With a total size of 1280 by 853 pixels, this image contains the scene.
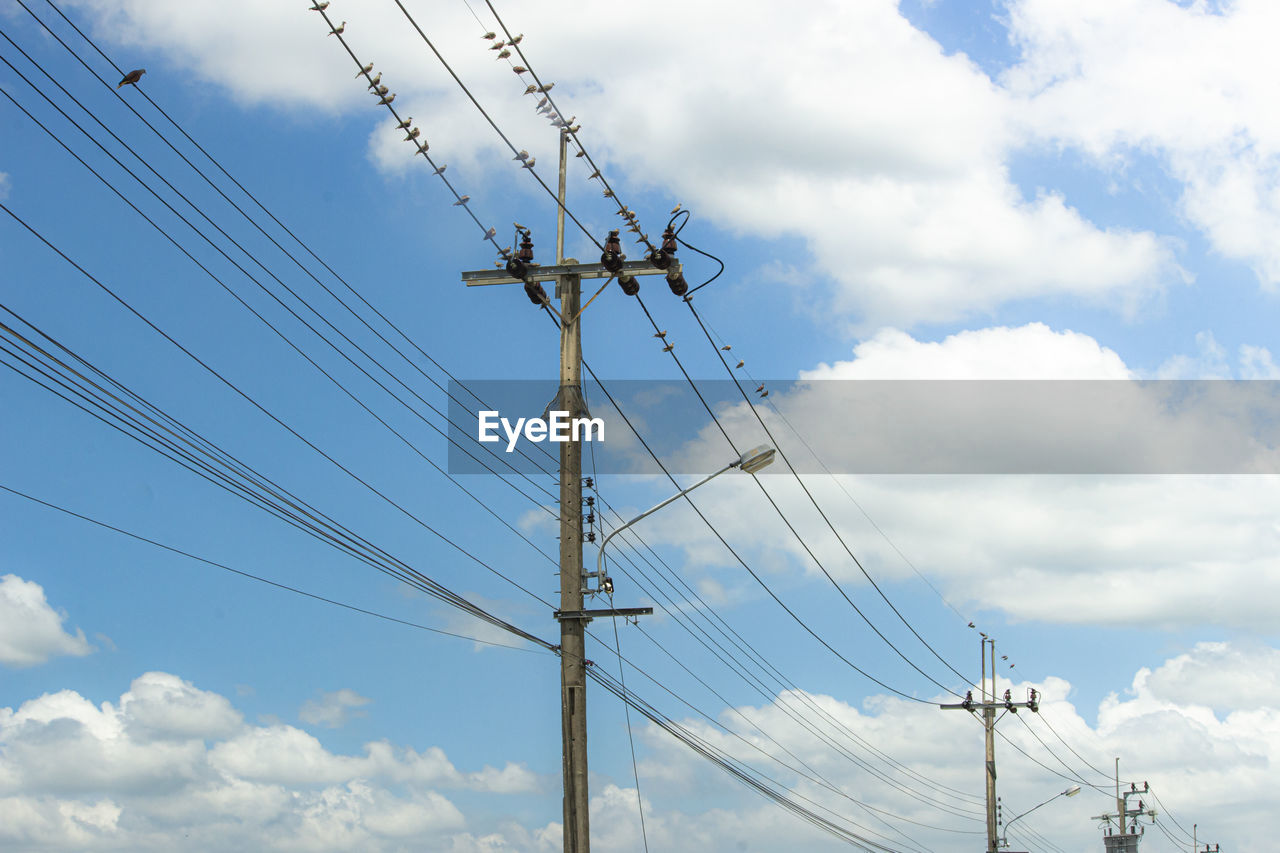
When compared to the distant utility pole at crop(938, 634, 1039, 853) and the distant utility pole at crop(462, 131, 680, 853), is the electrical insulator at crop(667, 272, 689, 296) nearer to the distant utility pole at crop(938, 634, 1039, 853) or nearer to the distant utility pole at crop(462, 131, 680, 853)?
the distant utility pole at crop(462, 131, 680, 853)

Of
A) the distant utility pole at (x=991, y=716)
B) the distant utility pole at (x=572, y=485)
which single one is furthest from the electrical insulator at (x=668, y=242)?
the distant utility pole at (x=991, y=716)

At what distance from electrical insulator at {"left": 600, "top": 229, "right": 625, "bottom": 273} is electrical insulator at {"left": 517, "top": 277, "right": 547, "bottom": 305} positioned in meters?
1.04

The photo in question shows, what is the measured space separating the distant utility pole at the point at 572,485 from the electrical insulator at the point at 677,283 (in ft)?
0.14

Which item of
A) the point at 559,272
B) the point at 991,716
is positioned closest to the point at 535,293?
the point at 559,272

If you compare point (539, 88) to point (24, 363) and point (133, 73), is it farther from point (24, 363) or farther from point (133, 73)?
point (24, 363)

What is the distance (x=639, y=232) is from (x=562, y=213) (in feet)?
8.54

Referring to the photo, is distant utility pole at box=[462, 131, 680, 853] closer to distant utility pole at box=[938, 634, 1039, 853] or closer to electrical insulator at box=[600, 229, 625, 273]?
electrical insulator at box=[600, 229, 625, 273]

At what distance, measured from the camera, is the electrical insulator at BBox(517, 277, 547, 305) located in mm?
19578

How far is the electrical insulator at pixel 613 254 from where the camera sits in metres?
19.2

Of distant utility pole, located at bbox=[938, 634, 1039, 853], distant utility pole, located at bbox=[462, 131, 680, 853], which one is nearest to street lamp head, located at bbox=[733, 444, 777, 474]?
distant utility pole, located at bbox=[462, 131, 680, 853]

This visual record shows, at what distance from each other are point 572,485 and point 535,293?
286 centimetres

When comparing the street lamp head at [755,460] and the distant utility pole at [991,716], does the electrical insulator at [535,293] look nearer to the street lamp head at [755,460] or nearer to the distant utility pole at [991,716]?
the street lamp head at [755,460]

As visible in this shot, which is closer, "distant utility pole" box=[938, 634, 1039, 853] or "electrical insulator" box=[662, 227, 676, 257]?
"electrical insulator" box=[662, 227, 676, 257]

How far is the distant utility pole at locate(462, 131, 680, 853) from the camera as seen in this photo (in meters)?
18.1
